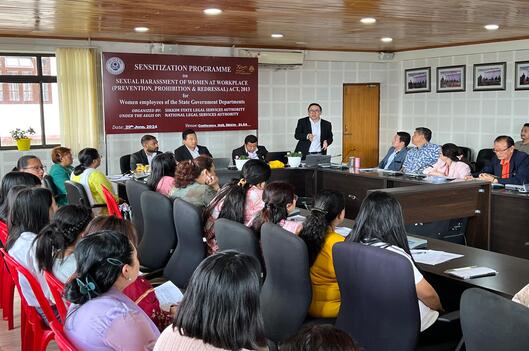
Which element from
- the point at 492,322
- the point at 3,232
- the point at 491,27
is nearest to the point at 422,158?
the point at 491,27

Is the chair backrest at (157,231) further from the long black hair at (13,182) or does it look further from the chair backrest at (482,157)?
the chair backrest at (482,157)

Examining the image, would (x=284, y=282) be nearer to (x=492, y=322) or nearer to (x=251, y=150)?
(x=492, y=322)

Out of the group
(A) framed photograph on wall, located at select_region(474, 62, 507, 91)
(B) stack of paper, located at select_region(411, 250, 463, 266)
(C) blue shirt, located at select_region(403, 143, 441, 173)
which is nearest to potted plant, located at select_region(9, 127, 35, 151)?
(C) blue shirt, located at select_region(403, 143, 441, 173)

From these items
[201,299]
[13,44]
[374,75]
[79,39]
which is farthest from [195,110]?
[201,299]

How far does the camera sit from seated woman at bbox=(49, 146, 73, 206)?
19.3 ft

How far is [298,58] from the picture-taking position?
962 cm

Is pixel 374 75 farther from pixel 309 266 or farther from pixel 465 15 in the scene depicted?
pixel 309 266

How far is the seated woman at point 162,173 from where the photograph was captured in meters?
4.77

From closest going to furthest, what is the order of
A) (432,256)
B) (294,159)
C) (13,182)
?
1. (432,256)
2. (13,182)
3. (294,159)

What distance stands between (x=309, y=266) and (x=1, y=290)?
271 cm

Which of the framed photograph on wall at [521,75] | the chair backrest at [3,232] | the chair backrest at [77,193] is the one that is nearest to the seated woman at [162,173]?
the chair backrest at [77,193]

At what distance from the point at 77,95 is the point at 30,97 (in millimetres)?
620

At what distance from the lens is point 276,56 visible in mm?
9453

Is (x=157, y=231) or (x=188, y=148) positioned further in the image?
(x=188, y=148)
